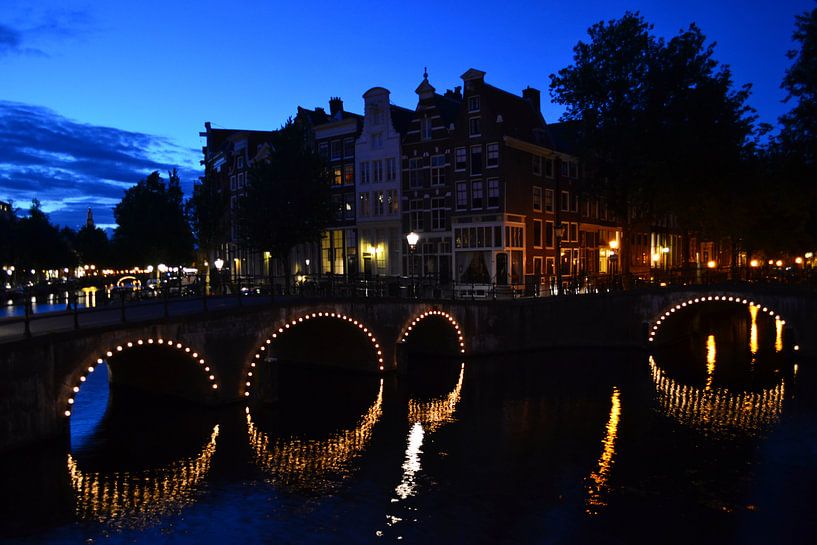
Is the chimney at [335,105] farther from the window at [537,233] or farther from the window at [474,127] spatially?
the window at [537,233]

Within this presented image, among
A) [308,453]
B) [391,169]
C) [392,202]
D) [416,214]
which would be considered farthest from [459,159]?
[308,453]

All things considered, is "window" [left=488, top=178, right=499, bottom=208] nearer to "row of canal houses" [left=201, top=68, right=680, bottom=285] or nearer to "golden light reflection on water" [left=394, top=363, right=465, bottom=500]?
"row of canal houses" [left=201, top=68, right=680, bottom=285]

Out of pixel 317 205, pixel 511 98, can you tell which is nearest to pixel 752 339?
pixel 511 98

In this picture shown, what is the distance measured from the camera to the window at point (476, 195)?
1975 inches

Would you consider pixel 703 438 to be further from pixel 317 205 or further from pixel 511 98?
pixel 511 98

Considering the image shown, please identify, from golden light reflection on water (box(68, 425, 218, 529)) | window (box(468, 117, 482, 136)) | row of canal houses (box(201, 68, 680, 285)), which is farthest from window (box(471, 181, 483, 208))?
golden light reflection on water (box(68, 425, 218, 529))

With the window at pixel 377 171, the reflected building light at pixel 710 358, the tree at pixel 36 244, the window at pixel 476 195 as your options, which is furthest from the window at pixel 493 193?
the tree at pixel 36 244

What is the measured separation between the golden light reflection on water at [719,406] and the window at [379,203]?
29846 mm

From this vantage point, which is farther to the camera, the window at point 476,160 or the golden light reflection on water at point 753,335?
the window at point 476,160

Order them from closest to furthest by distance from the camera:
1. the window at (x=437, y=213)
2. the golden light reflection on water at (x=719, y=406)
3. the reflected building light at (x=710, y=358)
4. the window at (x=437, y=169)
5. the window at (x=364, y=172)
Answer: the golden light reflection on water at (x=719, y=406)
the reflected building light at (x=710, y=358)
the window at (x=437, y=169)
the window at (x=437, y=213)
the window at (x=364, y=172)

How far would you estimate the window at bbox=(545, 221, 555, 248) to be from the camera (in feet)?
178

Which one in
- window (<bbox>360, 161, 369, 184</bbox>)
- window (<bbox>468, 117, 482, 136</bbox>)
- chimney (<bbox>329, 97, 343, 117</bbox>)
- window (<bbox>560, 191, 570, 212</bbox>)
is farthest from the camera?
chimney (<bbox>329, 97, 343, 117</bbox>)

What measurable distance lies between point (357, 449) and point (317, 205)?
25.2 metres

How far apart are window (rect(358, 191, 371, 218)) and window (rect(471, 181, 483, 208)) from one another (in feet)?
35.7
